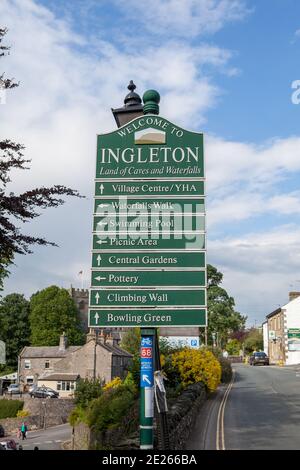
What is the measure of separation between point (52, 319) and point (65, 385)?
20.4m

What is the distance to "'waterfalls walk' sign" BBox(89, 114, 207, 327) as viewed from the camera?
991 centimetres

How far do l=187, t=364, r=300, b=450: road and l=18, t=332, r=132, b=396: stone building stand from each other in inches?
1364

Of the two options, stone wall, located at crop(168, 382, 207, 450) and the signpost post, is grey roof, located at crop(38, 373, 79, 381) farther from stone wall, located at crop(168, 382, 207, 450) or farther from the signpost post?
the signpost post

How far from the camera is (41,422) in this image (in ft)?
180

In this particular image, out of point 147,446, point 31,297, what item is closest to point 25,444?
point 147,446

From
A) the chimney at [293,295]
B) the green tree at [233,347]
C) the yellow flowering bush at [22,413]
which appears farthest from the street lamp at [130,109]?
the green tree at [233,347]

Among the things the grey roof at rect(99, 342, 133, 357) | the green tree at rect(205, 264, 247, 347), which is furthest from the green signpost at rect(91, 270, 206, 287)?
the grey roof at rect(99, 342, 133, 357)

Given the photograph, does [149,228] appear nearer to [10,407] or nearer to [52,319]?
[10,407]

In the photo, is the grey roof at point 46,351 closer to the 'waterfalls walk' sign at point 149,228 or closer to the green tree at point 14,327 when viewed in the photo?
the green tree at point 14,327

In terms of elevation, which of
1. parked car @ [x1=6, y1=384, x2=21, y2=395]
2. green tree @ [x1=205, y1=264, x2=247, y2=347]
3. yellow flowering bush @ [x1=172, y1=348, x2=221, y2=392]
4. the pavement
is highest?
green tree @ [x1=205, y1=264, x2=247, y2=347]

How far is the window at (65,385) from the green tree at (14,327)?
21.5 m

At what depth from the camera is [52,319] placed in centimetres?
8362

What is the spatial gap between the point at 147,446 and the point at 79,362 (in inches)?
2338

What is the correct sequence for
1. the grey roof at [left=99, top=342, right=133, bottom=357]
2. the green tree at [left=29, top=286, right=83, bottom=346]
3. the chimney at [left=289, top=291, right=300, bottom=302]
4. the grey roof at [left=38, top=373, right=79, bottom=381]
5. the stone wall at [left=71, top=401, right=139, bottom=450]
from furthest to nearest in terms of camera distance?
the green tree at [left=29, top=286, right=83, bottom=346] < the chimney at [left=289, top=291, right=300, bottom=302] < the grey roof at [left=99, top=342, right=133, bottom=357] < the grey roof at [left=38, top=373, right=79, bottom=381] < the stone wall at [left=71, top=401, right=139, bottom=450]
